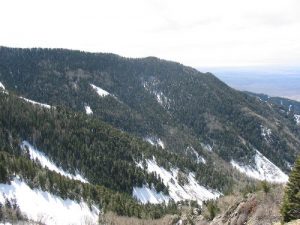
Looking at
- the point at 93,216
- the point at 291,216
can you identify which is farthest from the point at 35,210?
the point at 291,216

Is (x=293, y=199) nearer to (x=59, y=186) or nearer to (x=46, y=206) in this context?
(x=46, y=206)

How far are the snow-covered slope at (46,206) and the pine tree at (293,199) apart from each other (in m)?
125

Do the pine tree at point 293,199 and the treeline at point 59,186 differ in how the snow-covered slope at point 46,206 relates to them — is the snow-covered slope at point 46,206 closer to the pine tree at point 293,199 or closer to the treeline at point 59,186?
the treeline at point 59,186

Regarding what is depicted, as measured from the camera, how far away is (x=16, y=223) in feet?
512

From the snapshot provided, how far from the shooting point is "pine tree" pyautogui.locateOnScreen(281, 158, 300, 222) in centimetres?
5859

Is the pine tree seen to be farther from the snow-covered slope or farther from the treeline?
the treeline

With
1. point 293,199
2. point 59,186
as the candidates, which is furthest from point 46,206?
point 293,199

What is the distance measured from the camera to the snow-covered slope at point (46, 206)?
6772 inches

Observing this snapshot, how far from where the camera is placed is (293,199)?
196ft

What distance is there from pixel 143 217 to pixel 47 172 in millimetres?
46047

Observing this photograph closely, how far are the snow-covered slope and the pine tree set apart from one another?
124623mm

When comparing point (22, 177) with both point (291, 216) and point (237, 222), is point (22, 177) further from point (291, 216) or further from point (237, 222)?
point (291, 216)

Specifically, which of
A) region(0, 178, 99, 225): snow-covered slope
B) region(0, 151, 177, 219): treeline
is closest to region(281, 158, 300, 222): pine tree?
region(0, 178, 99, 225): snow-covered slope

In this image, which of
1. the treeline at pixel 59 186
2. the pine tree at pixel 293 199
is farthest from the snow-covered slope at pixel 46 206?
the pine tree at pixel 293 199
